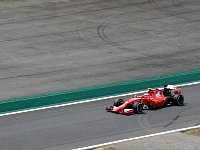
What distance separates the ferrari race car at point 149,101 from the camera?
31.5 meters

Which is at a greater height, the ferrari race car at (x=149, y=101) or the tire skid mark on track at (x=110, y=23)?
the tire skid mark on track at (x=110, y=23)

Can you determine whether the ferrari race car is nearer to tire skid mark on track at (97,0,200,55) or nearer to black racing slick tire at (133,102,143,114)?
black racing slick tire at (133,102,143,114)

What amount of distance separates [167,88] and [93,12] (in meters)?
19.8

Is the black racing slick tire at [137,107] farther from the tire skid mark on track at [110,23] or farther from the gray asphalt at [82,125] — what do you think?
the tire skid mark on track at [110,23]

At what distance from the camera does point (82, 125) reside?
3030 cm

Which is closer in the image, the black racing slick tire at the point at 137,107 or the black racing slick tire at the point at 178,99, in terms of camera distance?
the black racing slick tire at the point at 137,107

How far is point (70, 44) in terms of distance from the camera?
149 ft

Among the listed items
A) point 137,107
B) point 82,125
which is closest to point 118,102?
point 137,107

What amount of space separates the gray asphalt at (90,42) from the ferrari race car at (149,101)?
5166 mm

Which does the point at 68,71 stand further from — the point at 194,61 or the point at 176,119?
the point at 176,119

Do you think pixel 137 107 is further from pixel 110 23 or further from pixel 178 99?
pixel 110 23

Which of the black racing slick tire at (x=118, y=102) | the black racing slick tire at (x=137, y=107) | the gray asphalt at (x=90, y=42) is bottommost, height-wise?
the black racing slick tire at (x=137, y=107)

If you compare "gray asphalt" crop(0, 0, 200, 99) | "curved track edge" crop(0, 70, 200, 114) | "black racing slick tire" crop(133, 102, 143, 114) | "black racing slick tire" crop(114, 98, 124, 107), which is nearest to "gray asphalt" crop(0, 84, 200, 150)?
"black racing slick tire" crop(133, 102, 143, 114)

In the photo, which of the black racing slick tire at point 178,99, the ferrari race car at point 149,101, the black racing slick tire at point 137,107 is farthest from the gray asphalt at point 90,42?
the black racing slick tire at point 137,107
